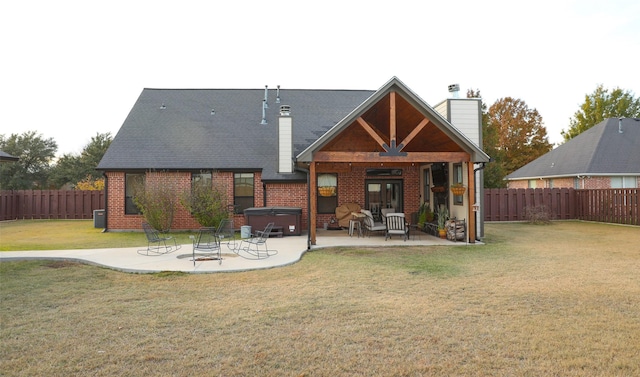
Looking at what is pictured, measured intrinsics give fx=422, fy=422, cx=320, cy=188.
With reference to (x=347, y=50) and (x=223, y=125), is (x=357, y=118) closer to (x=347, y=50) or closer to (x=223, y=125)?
(x=347, y=50)

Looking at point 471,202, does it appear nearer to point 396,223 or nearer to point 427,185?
point 396,223

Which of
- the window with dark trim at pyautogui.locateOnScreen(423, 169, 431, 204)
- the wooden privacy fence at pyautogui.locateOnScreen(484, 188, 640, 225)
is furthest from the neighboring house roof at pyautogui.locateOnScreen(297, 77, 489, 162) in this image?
the wooden privacy fence at pyautogui.locateOnScreen(484, 188, 640, 225)

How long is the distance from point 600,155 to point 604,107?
64.4 feet

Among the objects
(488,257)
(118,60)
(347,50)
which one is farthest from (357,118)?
(118,60)

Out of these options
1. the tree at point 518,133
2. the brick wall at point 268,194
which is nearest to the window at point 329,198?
the brick wall at point 268,194

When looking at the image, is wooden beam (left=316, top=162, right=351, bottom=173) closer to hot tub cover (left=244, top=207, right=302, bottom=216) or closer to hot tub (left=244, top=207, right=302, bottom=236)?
hot tub (left=244, top=207, right=302, bottom=236)

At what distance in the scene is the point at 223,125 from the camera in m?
19.6

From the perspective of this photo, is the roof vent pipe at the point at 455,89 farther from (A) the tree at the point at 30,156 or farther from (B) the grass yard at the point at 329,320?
(A) the tree at the point at 30,156

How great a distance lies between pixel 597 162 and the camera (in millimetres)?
23000

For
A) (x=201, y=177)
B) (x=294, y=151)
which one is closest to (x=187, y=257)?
(x=294, y=151)

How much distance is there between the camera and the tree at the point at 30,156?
124ft

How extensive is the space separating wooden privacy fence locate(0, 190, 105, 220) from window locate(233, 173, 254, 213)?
10301mm

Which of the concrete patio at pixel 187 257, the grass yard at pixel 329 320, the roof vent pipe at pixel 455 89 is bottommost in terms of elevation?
the grass yard at pixel 329 320

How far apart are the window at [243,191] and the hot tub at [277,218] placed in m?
2.62
